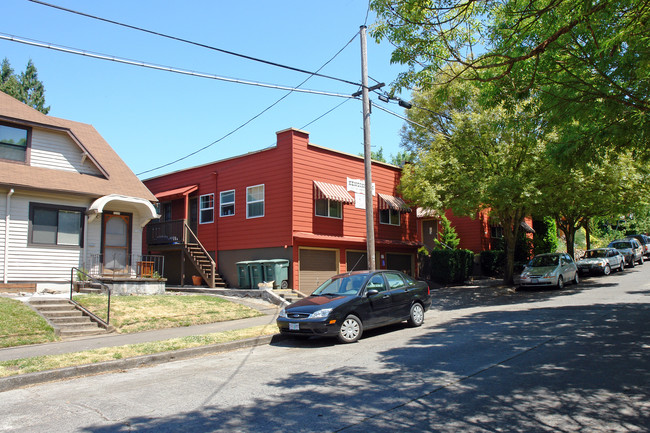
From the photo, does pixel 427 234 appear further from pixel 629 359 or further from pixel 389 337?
pixel 629 359

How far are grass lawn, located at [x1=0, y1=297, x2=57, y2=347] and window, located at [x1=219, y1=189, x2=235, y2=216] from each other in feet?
34.0

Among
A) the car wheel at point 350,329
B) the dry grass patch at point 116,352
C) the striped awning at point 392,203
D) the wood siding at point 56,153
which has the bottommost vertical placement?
the dry grass patch at point 116,352

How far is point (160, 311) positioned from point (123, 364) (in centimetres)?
555

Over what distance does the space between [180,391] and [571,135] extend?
908 centimetres

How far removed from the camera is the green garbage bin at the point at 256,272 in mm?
18953

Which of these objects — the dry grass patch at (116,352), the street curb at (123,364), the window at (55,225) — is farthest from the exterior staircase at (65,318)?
the window at (55,225)

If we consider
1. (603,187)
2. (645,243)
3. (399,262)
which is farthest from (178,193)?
(645,243)

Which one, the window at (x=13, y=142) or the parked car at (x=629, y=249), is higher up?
the window at (x=13, y=142)

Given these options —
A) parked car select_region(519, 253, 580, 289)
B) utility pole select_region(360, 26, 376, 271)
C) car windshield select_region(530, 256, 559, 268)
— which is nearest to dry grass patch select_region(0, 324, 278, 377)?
utility pole select_region(360, 26, 376, 271)

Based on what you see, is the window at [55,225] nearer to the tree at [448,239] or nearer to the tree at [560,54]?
the tree at [560,54]

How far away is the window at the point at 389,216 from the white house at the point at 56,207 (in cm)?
1026

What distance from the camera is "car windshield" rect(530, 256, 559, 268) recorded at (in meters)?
21.0

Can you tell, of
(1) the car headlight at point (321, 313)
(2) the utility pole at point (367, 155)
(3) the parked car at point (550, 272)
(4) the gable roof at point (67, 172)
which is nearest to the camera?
(1) the car headlight at point (321, 313)

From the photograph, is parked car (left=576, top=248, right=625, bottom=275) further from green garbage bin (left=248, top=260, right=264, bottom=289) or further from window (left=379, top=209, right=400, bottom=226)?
green garbage bin (left=248, top=260, right=264, bottom=289)
